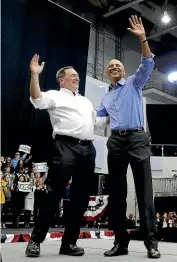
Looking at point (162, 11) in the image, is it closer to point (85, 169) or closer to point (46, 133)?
point (46, 133)

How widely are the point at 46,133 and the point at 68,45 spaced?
2.40 meters

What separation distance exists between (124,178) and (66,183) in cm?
38

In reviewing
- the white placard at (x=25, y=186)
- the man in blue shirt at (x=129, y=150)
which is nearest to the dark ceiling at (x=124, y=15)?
the white placard at (x=25, y=186)

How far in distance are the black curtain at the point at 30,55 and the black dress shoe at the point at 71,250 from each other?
5.39 metres

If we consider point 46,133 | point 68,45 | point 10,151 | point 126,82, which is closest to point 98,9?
point 68,45

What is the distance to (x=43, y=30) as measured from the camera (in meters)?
8.16

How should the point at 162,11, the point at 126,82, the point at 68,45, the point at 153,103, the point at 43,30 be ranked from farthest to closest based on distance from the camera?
the point at 153,103 → the point at 162,11 → the point at 68,45 → the point at 43,30 → the point at 126,82

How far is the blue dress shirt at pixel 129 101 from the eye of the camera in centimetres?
211

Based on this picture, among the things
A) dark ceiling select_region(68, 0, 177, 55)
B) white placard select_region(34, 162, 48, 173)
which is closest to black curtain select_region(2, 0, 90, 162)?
white placard select_region(34, 162, 48, 173)

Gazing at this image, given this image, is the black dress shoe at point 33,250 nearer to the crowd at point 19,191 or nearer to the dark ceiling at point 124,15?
the crowd at point 19,191

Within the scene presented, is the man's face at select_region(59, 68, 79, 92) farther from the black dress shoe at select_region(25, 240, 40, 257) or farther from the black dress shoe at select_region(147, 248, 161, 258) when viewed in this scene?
the black dress shoe at select_region(147, 248, 161, 258)

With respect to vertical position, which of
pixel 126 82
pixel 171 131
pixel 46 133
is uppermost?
pixel 171 131

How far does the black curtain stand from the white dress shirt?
5320 mm

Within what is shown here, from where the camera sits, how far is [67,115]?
213cm
